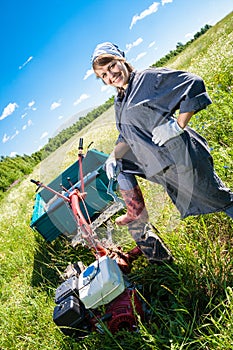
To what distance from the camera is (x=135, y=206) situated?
2689 mm

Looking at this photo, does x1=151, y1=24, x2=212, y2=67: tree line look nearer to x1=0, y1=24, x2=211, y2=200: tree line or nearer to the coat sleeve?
x1=0, y1=24, x2=211, y2=200: tree line

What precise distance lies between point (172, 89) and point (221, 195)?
0.83 m

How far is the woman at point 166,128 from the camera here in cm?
219

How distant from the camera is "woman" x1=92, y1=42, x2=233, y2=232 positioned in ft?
7.20

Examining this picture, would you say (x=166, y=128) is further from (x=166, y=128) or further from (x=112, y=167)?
(x=112, y=167)

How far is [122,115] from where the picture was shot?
2447mm

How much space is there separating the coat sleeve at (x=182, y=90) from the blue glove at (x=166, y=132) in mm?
104

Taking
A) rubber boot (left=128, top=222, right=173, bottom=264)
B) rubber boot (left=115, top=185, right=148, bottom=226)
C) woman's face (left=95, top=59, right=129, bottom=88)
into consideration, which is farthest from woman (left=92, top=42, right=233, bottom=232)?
rubber boot (left=128, top=222, right=173, bottom=264)

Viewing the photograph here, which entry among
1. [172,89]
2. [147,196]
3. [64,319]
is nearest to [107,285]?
[64,319]

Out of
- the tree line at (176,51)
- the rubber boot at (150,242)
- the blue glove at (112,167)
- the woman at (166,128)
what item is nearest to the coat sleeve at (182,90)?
the woman at (166,128)

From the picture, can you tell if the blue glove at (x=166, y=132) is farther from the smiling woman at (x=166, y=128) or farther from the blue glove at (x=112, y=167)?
the blue glove at (x=112, y=167)

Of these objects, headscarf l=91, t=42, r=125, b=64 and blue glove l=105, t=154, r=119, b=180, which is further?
blue glove l=105, t=154, r=119, b=180

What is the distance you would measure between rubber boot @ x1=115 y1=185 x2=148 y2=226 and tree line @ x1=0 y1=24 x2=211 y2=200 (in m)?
0.61

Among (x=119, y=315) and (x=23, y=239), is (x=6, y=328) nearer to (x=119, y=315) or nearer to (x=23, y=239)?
(x=119, y=315)
